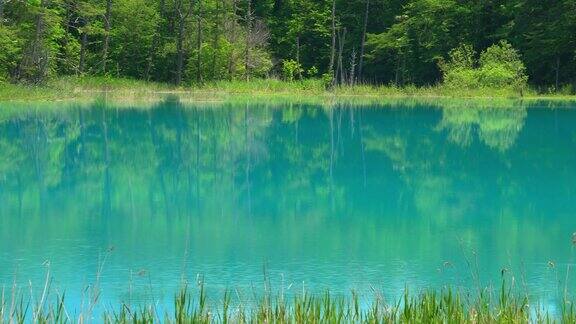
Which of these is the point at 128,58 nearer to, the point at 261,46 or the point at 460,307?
the point at 261,46

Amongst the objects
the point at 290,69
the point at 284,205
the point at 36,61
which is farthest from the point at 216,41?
the point at 284,205

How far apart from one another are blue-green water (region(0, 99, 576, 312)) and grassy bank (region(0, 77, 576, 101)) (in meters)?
10.9

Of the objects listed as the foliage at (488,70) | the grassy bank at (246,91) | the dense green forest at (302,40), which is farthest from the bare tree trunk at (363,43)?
the foliage at (488,70)

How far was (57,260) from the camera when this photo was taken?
718 centimetres

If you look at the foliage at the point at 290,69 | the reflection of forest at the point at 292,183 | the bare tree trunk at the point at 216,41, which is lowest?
the reflection of forest at the point at 292,183

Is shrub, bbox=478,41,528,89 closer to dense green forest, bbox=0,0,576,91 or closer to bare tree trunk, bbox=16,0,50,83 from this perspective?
dense green forest, bbox=0,0,576,91

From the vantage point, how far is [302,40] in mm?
47062

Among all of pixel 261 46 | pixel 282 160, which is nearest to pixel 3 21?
pixel 261 46

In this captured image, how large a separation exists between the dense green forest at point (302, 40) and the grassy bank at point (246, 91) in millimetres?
797

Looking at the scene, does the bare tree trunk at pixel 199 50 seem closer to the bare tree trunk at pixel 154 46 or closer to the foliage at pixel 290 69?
the bare tree trunk at pixel 154 46

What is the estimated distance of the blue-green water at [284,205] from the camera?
268 inches

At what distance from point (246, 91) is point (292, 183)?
2509 cm

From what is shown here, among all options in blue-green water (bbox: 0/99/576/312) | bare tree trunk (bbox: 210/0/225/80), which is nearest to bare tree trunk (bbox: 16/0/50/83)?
bare tree trunk (bbox: 210/0/225/80)

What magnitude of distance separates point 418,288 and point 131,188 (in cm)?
655
